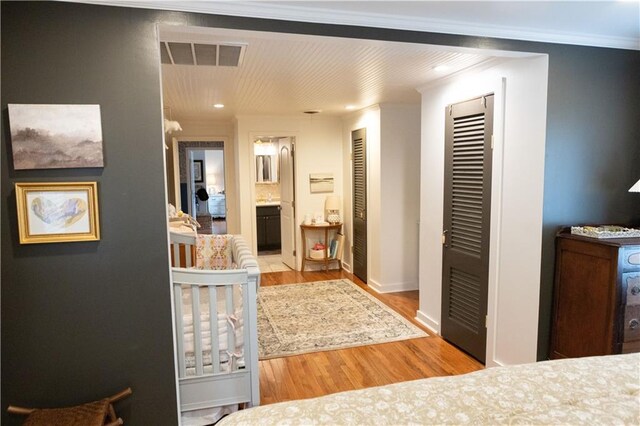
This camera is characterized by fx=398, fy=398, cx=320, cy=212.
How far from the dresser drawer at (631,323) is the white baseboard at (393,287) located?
9.39 feet

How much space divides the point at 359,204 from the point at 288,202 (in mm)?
1250

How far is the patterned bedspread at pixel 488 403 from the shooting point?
1.07 m

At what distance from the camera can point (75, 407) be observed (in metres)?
1.84

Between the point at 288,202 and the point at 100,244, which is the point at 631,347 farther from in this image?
the point at 288,202

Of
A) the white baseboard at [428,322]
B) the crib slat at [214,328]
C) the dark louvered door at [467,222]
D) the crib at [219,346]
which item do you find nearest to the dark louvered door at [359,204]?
the white baseboard at [428,322]

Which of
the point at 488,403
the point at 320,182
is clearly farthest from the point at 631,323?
the point at 320,182

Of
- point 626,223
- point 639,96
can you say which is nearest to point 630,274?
point 626,223

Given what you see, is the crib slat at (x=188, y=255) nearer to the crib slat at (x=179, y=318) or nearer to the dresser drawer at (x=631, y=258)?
the crib slat at (x=179, y=318)

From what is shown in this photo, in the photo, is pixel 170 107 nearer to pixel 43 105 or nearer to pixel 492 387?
pixel 43 105

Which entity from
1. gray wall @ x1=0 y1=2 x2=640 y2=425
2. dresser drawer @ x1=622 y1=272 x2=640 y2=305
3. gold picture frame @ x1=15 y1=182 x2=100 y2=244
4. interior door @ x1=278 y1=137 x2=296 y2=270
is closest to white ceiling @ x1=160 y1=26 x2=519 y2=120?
gray wall @ x1=0 y1=2 x2=640 y2=425

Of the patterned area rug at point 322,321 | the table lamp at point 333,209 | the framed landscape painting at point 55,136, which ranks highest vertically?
the framed landscape painting at point 55,136

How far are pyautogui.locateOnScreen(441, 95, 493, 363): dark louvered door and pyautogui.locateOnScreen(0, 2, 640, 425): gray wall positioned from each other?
127 centimetres

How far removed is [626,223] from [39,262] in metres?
3.47

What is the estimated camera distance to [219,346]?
238 centimetres
